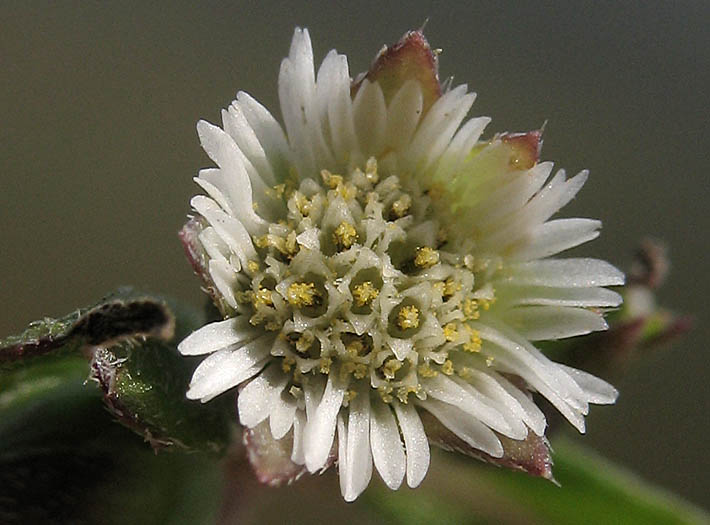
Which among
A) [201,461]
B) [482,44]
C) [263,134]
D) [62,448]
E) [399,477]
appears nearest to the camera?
[399,477]

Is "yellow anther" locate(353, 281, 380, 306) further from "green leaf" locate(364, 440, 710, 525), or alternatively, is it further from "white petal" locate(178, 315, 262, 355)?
"green leaf" locate(364, 440, 710, 525)

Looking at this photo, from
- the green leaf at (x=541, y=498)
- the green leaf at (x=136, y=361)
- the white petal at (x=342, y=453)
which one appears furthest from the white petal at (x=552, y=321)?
the green leaf at (x=541, y=498)

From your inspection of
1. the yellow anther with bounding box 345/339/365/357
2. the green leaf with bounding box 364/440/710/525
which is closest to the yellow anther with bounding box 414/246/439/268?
the yellow anther with bounding box 345/339/365/357

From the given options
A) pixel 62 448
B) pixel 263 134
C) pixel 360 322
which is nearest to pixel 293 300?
pixel 360 322

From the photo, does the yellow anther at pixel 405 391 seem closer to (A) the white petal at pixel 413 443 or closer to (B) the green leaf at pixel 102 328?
(A) the white petal at pixel 413 443

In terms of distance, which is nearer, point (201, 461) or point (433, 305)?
point (433, 305)

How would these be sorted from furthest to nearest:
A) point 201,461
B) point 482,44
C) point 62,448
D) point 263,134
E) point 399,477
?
1. point 482,44
2. point 201,461
3. point 62,448
4. point 263,134
5. point 399,477

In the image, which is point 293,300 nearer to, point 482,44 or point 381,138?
point 381,138

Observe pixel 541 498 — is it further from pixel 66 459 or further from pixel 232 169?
pixel 232 169
